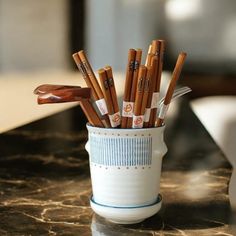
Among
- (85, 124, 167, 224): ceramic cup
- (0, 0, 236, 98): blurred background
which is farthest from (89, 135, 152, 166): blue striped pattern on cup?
(0, 0, 236, 98): blurred background

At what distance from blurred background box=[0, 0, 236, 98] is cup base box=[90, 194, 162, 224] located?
8.08 feet

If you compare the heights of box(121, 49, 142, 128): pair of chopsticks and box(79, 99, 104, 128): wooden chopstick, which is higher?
box(121, 49, 142, 128): pair of chopsticks

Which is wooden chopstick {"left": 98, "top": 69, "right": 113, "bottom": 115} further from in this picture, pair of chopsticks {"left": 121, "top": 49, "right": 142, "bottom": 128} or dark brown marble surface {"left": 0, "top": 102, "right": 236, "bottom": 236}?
dark brown marble surface {"left": 0, "top": 102, "right": 236, "bottom": 236}

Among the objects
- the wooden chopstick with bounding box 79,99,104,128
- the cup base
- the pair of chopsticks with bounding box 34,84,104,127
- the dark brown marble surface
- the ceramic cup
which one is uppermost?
the pair of chopsticks with bounding box 34,84,104,127

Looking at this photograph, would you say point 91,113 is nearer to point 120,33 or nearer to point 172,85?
point 172,85

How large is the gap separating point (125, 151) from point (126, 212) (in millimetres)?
98

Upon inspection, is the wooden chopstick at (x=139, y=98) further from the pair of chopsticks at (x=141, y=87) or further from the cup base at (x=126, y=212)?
the cup base at (x=126, y=212)

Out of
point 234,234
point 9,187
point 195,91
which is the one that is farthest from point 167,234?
point 195,91

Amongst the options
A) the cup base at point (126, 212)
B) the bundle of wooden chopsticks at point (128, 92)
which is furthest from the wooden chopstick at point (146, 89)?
the cup base at point (126, 212)

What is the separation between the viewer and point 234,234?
77 cm

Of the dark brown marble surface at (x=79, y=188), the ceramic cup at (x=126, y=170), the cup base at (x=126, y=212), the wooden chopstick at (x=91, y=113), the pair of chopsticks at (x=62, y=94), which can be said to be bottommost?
the dark brown marble surface at (x=79, y=188)

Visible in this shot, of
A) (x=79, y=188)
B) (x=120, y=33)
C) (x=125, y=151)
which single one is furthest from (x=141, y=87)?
(x=120, y=33)

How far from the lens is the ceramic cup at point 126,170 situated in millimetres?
782

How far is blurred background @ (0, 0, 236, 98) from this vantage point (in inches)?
126
